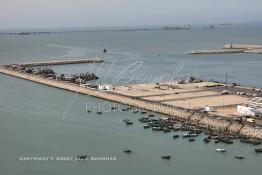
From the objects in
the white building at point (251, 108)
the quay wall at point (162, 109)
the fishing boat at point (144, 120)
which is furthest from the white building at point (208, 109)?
the fishing boat at point (144, 120)

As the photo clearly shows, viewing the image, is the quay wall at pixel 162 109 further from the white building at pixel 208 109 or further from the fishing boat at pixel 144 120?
the fishing boat at pixel 144 120

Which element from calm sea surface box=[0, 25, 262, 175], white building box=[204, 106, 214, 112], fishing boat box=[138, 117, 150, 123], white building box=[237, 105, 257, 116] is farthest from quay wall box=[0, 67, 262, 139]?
white building box=[237, 105, 257, 116]

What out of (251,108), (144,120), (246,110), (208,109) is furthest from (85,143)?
(251,108)

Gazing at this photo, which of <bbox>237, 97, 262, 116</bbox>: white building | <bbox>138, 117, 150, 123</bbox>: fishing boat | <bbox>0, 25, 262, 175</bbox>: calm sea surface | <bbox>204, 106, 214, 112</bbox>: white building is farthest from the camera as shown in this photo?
<bbox>204, 106, 214, 112</bbox>: white building

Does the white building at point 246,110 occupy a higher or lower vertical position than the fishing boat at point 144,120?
higher

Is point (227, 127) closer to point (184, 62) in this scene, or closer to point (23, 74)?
point (23, 74)

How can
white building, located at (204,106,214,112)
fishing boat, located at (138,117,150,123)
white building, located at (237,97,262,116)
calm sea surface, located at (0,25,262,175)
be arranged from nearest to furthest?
1. calm sea surface, located at (0,25,262,175)
2. white building, located at (237,97,262,116)
3. fishing boat, located at (138,117,150,123)
4. white building, located at (204,106,214,112)

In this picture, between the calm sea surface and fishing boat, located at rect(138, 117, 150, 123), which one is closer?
the calm sea surface

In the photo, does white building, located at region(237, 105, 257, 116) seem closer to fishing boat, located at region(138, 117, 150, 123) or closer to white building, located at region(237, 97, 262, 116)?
white building, located at region(237, 97, 262, 116)

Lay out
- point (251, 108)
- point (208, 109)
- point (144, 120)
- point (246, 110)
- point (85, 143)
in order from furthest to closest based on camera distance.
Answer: point (208, 109)
point (144, 120)
point (246, 110)
point (251, 108)
point (85, 143)

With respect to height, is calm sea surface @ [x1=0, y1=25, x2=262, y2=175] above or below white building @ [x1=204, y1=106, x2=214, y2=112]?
below

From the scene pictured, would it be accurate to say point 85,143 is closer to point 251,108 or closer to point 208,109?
point 208,109

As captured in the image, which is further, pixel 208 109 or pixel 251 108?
pixel 208 109
